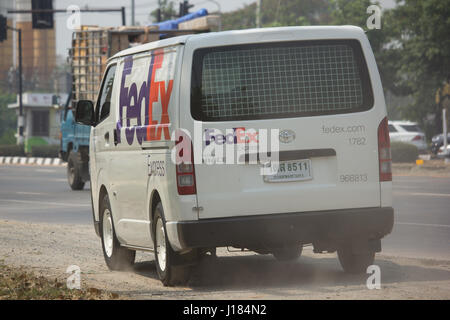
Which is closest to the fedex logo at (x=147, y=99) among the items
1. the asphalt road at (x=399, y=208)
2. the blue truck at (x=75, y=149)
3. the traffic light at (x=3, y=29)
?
the asphalt road at (x=399, y=208)

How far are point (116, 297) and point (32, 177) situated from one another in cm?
2836

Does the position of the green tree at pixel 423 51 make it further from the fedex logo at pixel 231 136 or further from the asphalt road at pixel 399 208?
the fedex logo at pixel 231 136

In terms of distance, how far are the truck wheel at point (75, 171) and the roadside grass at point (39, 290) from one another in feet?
56.6

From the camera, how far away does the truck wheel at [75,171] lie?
2726cm

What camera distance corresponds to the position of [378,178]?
380 inches

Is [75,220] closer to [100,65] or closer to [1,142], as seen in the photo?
[100,65]

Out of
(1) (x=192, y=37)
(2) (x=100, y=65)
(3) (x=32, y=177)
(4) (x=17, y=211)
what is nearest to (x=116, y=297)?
(1) (x=192, y=37)

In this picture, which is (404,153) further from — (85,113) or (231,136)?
(231,136)

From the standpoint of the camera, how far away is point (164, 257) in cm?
981

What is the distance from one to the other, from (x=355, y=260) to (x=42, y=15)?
38115mm

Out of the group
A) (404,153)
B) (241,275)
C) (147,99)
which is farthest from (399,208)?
(404,153)

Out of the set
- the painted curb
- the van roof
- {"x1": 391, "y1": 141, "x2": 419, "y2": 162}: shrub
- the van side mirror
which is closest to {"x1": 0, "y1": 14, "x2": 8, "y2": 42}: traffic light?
the painted curb

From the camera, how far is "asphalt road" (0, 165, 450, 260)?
13.3 m

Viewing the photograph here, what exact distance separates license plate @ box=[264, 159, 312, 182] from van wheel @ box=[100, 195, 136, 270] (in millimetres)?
2761
